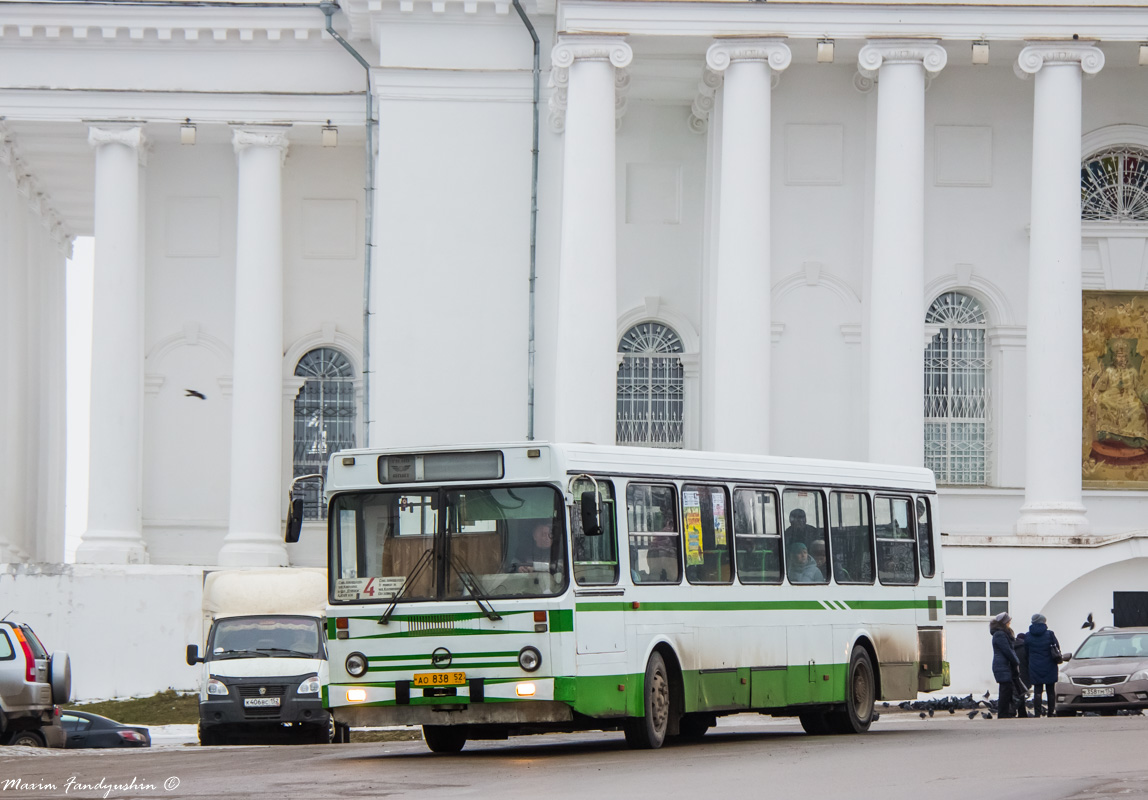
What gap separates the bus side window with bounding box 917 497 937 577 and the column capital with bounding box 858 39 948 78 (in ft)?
37.0

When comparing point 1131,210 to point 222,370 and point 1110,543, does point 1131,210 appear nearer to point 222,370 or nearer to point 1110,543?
point 1110,543

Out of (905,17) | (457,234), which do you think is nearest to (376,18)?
(457,234)

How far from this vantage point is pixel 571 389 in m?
28.7

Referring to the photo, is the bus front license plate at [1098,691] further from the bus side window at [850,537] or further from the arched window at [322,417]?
the arched window at [322,417]

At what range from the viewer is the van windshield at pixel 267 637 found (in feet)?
71.7

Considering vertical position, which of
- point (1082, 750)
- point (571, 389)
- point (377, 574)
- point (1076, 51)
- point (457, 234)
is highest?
point (1076, 51)

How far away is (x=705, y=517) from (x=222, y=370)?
21.4m

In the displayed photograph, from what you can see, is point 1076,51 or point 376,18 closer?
point 1076,51

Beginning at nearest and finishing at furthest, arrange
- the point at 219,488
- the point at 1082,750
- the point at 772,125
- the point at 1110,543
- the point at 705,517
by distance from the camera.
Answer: the point at 1082,750, the point at 705,517, the point at 1110,543, the point at 772,125, the point at 219,488

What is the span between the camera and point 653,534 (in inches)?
638

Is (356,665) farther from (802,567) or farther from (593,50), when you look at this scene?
(593,50)

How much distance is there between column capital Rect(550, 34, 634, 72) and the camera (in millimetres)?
29406

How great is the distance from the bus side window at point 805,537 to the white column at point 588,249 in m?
10.5

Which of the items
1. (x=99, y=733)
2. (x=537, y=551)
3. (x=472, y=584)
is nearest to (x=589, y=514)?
(x=537, y=551)
